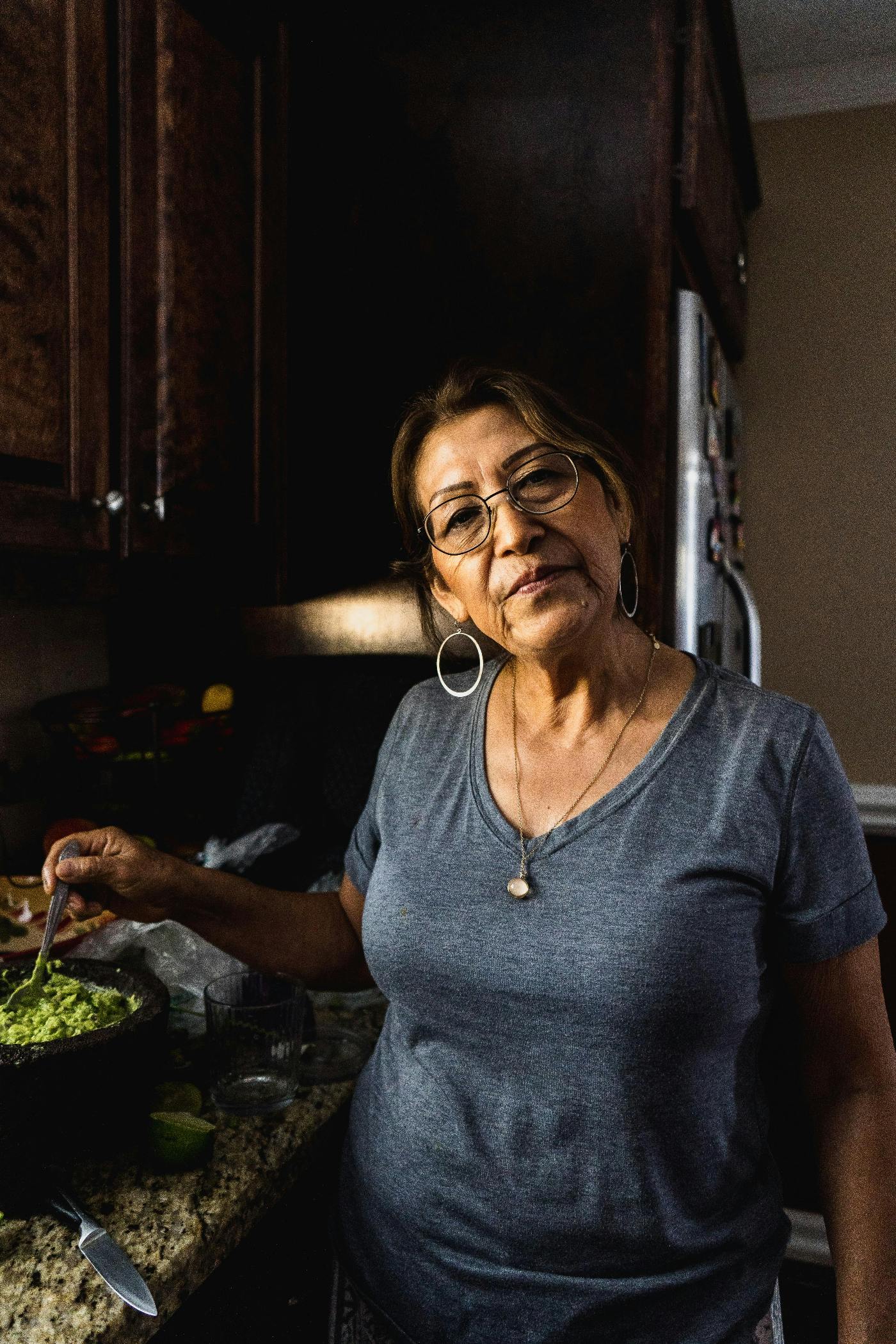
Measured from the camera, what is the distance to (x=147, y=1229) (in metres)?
0.78

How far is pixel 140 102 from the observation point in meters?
1.24

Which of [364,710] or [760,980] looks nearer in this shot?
[760,980]

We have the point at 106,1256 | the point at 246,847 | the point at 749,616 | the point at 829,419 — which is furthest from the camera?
the point at 829,419

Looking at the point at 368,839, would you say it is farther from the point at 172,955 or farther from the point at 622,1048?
the point at 622,1048

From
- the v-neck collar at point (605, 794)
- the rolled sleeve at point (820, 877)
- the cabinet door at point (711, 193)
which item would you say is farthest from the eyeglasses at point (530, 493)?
the cabinet door at point (711, 193)

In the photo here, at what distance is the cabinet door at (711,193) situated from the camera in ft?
5.04

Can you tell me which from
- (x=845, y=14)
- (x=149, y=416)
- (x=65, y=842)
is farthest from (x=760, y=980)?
(x=845, y=14)

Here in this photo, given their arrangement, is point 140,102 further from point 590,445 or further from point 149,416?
point 590,445

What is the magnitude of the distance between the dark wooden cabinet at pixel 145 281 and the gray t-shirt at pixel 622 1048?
0.71 metres

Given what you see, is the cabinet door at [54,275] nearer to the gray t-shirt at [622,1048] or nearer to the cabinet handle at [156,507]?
the cabinet handle at [156,507]

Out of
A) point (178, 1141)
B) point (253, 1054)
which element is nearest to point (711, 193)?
point (253, 1054)

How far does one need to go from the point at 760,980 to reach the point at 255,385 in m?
1.17

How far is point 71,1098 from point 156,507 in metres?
0.79

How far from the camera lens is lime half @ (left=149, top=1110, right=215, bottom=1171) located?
851 mm
